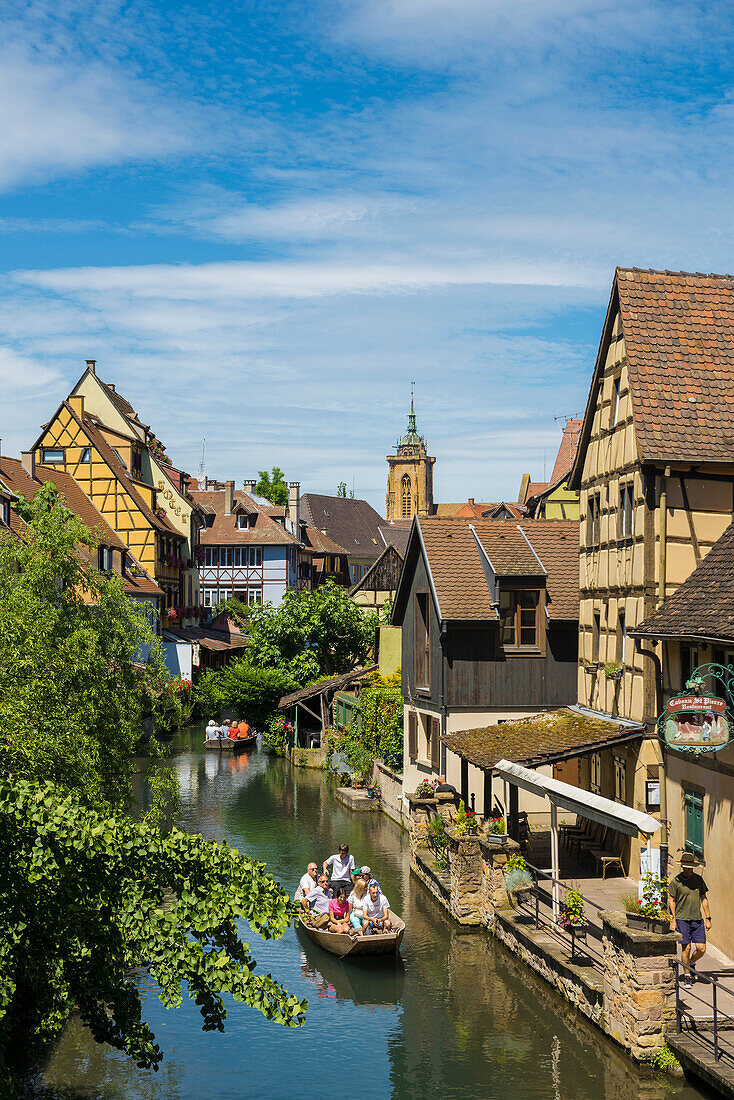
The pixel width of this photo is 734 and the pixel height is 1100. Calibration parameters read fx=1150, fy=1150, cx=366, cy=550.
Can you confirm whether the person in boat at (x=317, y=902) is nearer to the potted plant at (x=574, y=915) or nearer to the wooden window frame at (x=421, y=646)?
the potted plant at (x=574, y=915)

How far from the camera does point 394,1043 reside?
16.2m

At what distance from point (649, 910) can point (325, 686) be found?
29.9m

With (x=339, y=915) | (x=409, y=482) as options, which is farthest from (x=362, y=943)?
Result: (x=409, y=482)

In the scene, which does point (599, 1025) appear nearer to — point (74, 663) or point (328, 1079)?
point (328, 1079)

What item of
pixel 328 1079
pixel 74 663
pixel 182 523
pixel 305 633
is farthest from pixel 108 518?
pixel 328 1079

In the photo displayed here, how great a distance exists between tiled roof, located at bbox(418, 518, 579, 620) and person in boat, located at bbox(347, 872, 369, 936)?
10.6 metres

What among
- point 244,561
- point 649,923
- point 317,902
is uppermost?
point 244,561

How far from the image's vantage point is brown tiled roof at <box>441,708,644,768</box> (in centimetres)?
2130

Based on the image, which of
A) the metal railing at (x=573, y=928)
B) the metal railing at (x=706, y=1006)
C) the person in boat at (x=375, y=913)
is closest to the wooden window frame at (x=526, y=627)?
the metal railing at (x=573, y=928)

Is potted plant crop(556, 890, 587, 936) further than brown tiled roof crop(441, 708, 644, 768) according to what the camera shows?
No

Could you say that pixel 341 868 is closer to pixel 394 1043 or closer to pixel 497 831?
pixel 497 831

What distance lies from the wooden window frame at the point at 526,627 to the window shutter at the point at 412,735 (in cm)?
449

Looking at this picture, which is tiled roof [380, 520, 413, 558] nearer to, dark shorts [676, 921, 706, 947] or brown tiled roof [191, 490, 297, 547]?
brown tiled roof [191, 490, 297, 547]

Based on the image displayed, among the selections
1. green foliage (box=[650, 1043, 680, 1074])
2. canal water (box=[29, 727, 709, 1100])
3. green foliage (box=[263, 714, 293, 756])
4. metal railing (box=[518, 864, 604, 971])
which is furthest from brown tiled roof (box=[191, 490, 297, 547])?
green foliage (box=[650, 1043, 680, 1074])
